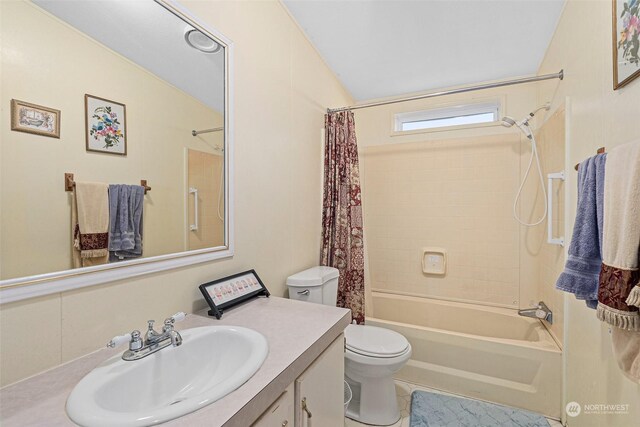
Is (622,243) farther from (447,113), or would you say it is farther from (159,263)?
(447,113)

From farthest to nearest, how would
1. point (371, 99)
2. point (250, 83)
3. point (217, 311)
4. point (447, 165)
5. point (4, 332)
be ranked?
1. point (371, 99)
2. point (447, 165)
3. point (250, 83)
4. point (217, 311)
5. point (4, 332)

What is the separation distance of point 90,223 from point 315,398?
→ 912mm

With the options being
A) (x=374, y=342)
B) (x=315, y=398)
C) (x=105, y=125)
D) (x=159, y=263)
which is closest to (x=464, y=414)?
(x=374, y=342)

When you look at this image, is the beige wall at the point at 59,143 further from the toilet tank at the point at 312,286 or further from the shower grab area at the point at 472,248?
the shower grab area at the point at 472,248

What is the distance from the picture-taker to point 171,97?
3.58 ft

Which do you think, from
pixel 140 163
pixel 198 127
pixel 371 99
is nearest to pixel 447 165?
pixel 371 99

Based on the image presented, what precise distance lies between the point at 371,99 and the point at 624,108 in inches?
89.2

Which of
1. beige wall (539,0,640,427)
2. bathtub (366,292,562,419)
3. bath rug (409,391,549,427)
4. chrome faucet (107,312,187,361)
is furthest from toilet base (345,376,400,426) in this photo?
chrome faucet (107,312,187,361)

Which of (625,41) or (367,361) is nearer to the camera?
(625,41)

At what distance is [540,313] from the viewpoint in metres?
2.14

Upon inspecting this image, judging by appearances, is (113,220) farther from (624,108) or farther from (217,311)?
(624,108)

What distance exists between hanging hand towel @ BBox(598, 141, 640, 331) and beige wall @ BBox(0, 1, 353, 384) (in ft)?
4.51

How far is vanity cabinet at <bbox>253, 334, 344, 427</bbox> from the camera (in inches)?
30.3

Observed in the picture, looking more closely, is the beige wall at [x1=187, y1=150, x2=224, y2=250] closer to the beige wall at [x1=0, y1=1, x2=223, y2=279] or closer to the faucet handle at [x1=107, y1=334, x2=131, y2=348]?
the beige wall at [x1=0, y1=1, x2=223, y2=279]
